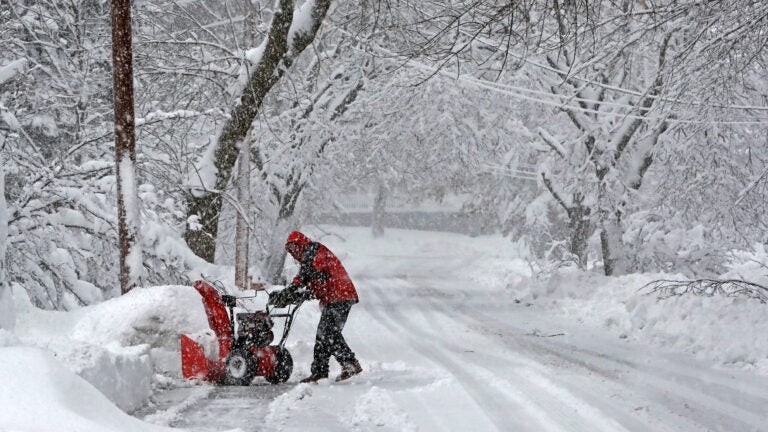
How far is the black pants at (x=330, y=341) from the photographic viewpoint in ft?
28.3

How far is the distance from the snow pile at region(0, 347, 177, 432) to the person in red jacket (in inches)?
154

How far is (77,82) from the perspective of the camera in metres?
12.6

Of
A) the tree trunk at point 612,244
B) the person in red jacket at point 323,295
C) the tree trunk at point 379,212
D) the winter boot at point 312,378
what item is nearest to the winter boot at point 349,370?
the person in red jacket at point 323,295

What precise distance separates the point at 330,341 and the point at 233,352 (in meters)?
1.03

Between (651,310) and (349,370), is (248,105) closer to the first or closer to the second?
(349,370)

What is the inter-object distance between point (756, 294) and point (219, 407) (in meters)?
7.82

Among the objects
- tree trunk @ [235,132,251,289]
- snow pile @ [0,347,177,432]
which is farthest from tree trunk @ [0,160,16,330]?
tree trunk @ [235,132,251,289]

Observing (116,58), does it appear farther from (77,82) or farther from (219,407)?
(219,407)

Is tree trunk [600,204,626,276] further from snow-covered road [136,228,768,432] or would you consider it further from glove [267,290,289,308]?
glove [267,290,289,308]

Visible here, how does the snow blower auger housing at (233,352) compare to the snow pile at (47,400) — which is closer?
the snow pile at (47,400)

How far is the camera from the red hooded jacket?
28.1ft

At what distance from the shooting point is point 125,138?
31.6ft

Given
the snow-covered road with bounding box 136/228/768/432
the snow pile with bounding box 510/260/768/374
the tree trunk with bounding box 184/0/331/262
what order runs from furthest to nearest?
the tree trunk with bounding box 184/0/331/262, the snow pile with bounding box 510/260/768/374, the snow-covered road with bounding box 136/228/768/432

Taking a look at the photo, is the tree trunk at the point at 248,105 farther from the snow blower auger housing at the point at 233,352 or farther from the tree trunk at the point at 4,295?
the tree trunk at the point at 4,295
